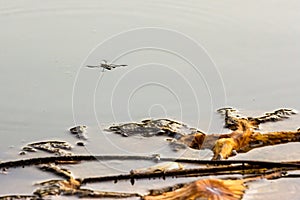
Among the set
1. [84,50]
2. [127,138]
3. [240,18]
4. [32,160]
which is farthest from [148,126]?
[240,18]

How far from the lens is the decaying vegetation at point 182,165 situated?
199 cm

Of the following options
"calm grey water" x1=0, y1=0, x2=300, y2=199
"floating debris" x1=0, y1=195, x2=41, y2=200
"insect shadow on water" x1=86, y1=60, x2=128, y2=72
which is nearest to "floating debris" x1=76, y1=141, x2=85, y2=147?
"calm grey water" x1=0, y1=0, x2=300, y2=199

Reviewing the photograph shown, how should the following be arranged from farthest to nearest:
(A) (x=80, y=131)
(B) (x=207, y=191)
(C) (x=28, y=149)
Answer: (A) (x=80, y=131) < (C) (x=28, y=149) < (B) (x=207, y=191)

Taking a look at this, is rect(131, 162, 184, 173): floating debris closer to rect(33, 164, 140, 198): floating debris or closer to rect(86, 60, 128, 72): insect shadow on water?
rect(33, 164, 140, 198): floating debris

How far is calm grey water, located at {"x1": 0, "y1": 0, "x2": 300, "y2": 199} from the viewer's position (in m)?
2.58

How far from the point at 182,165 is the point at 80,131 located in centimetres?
59

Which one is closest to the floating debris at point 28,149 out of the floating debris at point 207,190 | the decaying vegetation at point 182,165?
the decaying vegetation at point 182,165

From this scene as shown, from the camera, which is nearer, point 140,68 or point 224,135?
point 224,135

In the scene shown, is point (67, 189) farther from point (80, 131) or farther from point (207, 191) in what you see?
point (80, 131)

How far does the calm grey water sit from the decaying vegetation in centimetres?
5

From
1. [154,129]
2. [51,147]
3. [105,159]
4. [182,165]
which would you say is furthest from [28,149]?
[182,165]

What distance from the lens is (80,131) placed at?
259 cm

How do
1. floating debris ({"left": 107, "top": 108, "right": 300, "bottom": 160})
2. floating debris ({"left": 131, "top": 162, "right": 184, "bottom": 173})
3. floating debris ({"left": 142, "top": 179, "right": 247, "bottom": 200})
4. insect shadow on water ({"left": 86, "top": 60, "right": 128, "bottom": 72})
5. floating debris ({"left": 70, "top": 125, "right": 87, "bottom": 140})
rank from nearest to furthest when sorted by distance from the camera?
1. floating debris ({"left": 142, "top": 179, "right": 247, "bottom": 200})
2. floating debris ({"left": 131, "top": 162, "right": 184, "bottom": 173})
3. floating debris ({"left": 107, "top": 108, "right": 300, "bottom": 160})
4. floating debris ({"left": 70, "top": 125, "right": 87, "bottom": 140})
5. insect shadow on water ({"left": 86, "top": 60, "right": 128, "bottom": 72})

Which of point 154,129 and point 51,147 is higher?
point 154,129
